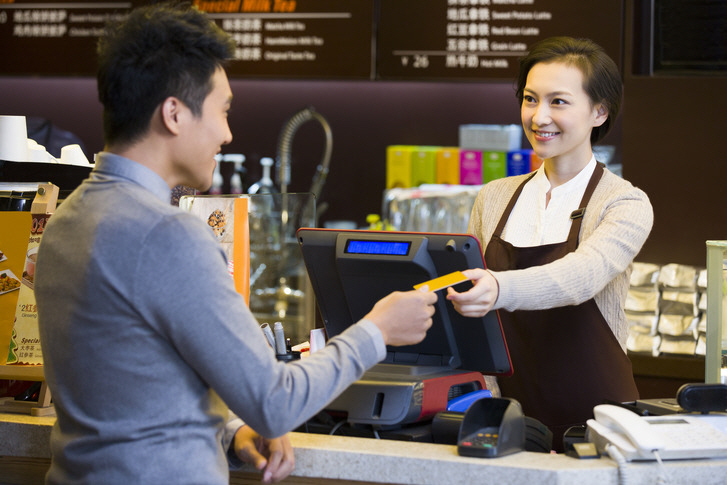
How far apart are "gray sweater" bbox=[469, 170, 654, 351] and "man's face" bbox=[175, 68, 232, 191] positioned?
0.56 meters

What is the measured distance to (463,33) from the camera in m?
3.63

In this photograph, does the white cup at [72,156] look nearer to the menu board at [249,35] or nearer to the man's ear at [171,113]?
the man's ear at [171,113]

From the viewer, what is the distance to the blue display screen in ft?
4.65

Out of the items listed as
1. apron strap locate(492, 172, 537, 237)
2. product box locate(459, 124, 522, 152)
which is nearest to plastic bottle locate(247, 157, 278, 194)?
product box locate(459, 124, 522, 152)

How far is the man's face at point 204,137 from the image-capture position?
1.20m

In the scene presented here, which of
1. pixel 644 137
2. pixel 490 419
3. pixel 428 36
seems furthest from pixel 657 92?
pixel 490 419

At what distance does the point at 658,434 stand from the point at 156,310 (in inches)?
29.7

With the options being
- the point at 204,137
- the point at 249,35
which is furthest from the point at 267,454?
the point at 249,35

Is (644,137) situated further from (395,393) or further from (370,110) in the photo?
(395,393)

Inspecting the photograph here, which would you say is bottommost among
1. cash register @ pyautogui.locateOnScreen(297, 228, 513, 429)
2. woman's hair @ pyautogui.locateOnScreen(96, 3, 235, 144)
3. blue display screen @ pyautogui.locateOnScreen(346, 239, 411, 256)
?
cash register @ pyautogui.locateOnScreen(297, 228, 513, 429)

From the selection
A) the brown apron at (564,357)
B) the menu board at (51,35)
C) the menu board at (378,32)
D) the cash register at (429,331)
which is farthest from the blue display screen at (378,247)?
the menu board at (51,35)

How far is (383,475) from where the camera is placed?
132 centimetres

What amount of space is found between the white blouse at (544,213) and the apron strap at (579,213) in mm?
16

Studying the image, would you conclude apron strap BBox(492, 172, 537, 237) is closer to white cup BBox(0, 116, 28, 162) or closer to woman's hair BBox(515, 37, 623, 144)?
woman's hair BBox(515, 37, 623, 144)
